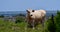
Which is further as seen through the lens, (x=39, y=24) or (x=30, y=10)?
(x=39, y=24)

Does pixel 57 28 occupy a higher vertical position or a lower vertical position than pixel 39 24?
higher

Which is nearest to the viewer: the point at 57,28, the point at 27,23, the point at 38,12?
the point at 57,28

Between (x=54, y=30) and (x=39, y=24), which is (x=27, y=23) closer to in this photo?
(x=39, y=24)

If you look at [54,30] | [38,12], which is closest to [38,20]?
[38,12]

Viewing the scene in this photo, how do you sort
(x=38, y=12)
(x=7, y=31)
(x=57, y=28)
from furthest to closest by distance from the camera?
(x=38, y=12), (x=7, y=31), (x=57, y=28)

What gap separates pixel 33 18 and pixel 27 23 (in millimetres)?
658

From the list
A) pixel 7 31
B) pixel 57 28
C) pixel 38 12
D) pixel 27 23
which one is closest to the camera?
pixel 57 28

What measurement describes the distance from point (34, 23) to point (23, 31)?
3.80m

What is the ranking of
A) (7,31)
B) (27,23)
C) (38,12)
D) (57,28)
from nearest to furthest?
1. (57,28)
2. (7,31)
3. (27,23)
4. (38,12)

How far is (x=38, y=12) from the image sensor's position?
16.6 meters

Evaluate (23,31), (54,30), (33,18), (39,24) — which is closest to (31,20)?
(33,18)

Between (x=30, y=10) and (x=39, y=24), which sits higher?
(x=30, y=10)

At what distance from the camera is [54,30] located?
20.4ft

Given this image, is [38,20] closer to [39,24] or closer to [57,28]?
[39,24]
